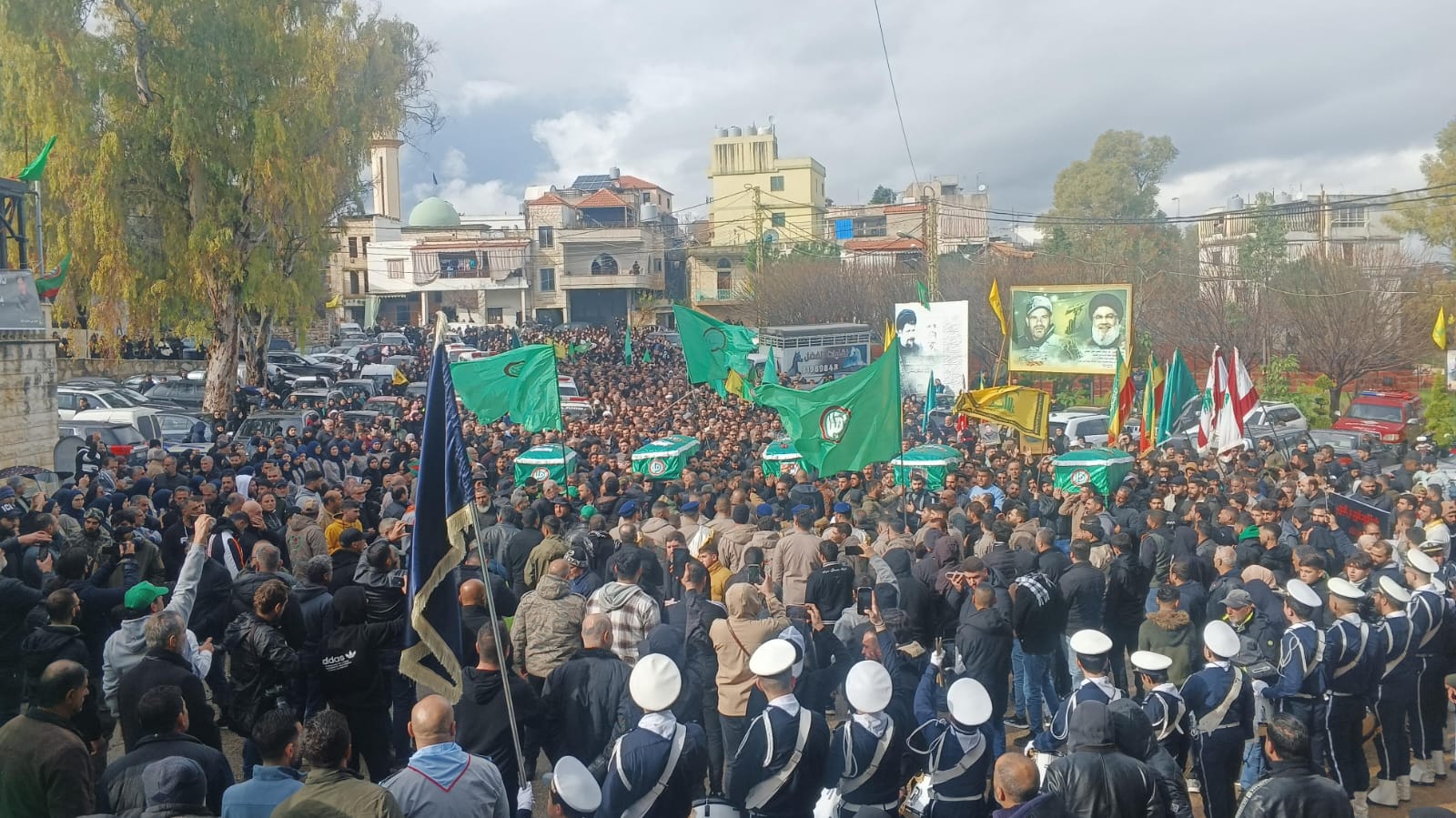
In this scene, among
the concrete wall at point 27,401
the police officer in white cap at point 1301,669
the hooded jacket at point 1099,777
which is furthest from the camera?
the concrete wall at point 27,401

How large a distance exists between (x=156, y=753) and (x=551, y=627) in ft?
8.22

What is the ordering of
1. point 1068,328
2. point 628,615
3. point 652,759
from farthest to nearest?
point 1068,328 → point 628,615 → point 652,759

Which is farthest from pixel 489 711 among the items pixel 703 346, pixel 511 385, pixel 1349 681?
pixel 703 346

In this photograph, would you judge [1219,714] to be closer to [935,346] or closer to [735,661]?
[735,661]

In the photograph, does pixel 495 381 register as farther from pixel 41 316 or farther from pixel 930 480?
pixel 41 316

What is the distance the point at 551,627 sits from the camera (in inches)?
263

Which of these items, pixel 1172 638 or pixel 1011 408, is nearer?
pixel 1172 638

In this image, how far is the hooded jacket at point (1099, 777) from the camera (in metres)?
4.38

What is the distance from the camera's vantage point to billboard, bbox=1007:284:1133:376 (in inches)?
966

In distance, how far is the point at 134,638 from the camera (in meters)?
6.01

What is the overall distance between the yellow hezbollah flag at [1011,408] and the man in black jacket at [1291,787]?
36.2 ft

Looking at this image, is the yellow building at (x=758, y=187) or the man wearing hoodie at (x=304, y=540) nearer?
the man wearing hoodie at (x=304, y=540)

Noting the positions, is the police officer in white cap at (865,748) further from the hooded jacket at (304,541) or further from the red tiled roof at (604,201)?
the red tiled roof at (604,201)

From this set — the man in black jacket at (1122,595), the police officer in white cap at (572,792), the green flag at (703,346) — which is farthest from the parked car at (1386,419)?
the police officer in white cap at (572,792)
